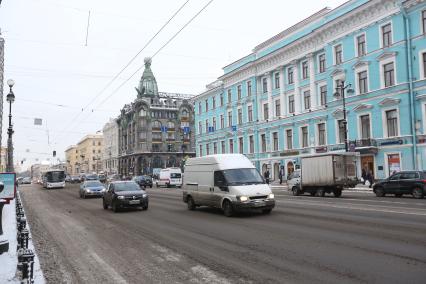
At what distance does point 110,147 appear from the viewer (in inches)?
5344

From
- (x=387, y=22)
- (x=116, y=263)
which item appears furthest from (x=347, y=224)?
(x=387, y=22)

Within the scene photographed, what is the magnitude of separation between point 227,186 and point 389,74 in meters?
25.1

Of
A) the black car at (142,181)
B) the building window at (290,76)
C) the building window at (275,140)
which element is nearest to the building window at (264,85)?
the building window at (290,76)

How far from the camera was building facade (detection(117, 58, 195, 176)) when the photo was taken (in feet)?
352

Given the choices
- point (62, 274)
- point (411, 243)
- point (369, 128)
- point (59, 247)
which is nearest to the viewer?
point (62, 274)

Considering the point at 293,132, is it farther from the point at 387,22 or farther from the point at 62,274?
the point at 62,274

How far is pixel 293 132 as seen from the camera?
4647cm

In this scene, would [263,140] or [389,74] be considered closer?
[389,74]

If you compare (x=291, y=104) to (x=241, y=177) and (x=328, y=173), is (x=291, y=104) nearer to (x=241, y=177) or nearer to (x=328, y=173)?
(x=328, y=173)

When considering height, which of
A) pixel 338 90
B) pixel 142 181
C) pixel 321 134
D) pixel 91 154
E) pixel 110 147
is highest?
pixel 110 147

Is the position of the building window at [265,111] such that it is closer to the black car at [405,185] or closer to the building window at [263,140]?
the building window at [263,140]

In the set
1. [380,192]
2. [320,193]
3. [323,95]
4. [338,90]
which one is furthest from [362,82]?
[380,192]

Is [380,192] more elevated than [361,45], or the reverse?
[361,45]

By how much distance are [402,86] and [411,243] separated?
90.7ft
